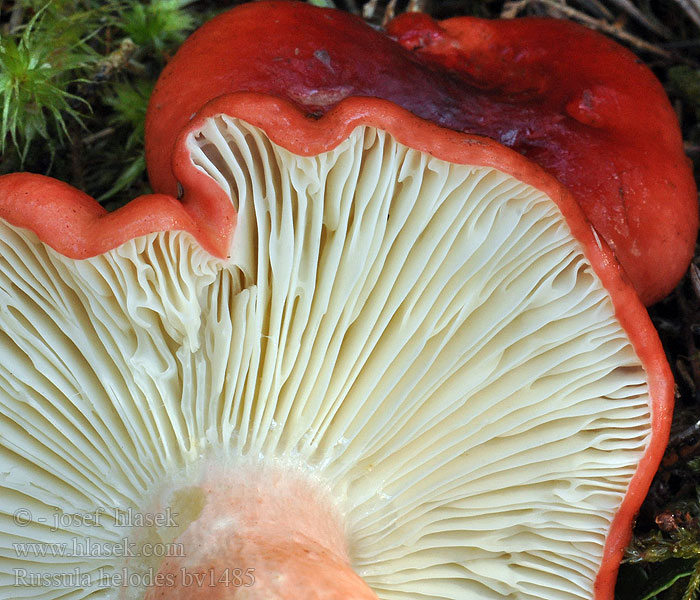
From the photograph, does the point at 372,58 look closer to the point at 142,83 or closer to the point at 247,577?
the point at 142,83

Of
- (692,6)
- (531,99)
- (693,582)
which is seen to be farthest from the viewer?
(692,6)

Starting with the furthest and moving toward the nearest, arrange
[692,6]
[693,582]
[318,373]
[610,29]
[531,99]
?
[610,29]
[692,6]
[531,99]
[693,582]
[318,373]

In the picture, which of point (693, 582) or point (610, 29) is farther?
point (610, 29)

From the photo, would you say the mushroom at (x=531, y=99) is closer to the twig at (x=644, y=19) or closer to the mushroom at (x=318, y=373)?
the mushroom at (x=318, y=373)

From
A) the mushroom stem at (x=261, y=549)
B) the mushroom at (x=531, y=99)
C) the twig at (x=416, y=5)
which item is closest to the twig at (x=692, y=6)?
the mushroom at (x=531, y=99)

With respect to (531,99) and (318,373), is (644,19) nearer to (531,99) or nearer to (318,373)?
(531,99)

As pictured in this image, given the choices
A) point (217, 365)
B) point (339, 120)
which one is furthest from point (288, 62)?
point (217, 365)

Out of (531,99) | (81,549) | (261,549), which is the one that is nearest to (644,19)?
(531,99)
